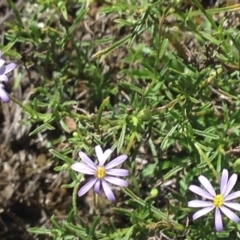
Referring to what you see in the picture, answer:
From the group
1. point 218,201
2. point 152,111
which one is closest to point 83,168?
point 152,111

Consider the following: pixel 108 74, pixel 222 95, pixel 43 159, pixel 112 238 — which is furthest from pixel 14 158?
pixel 222 95

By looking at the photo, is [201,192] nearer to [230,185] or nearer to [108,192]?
[230,185]

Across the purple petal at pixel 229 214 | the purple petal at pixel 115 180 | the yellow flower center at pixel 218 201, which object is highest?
the yellow flower center at pixel 218 201

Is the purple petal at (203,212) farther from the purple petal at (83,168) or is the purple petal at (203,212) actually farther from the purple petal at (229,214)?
the purple petal at (83,168)

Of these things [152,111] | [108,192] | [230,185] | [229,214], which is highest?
[152,111]

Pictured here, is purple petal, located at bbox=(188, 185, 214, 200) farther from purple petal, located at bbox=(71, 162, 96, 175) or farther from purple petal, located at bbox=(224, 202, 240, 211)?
purple petal, located at bbox=(71, 162, 96, 175)

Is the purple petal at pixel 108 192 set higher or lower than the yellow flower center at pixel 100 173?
lower

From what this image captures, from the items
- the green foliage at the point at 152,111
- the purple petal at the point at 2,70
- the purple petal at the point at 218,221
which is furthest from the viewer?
the green foliage at the point at 152,111

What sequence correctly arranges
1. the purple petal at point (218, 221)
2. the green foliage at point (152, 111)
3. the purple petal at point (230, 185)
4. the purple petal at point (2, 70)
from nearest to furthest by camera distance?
the purple petal at point (218, 221)
the purple petal at point (230, 185)
the purple petal at point (2, 70)
the green foliage at point (152, 111)

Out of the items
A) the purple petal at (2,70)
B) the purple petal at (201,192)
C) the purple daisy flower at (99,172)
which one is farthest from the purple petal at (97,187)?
the purple petal at (2,70)

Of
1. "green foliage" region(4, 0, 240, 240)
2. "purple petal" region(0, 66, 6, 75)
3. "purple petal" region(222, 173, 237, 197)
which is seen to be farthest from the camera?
"green foliage" region(4, 0, 240, 240)

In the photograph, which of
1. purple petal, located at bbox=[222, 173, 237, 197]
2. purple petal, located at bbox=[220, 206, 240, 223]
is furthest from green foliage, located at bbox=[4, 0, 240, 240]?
purple petal, located at bbox=[220, 206, 240, 223]
